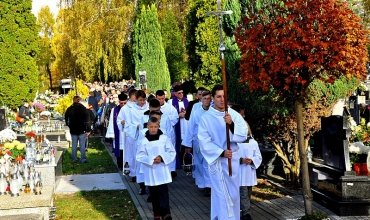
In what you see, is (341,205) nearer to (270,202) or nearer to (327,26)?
(270,202)

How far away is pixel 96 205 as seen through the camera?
37.9 feet

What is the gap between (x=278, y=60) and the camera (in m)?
8.33

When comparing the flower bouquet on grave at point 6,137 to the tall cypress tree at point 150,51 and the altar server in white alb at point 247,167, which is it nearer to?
the altar server in white alb at point 247,167

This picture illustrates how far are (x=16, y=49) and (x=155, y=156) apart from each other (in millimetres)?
15470

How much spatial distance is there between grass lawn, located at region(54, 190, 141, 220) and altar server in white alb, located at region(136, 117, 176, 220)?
77 cm

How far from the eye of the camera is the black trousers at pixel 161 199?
9.62m

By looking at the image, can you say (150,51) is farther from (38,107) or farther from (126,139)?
(126,139)

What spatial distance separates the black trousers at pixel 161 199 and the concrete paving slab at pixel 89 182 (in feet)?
12.1

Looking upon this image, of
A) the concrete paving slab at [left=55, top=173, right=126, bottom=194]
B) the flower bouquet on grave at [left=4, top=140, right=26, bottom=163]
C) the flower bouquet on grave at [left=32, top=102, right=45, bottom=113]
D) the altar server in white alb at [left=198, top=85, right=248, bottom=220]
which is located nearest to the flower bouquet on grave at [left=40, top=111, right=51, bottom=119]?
the flower bouquet on grave at [left=32, top=102, right=45, bottom=113]

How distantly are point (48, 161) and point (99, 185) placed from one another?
5.60 ft

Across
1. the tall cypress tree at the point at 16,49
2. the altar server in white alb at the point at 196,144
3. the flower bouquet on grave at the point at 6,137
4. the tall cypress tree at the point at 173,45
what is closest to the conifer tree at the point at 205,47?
the tall cypress tree at the point at 16,49

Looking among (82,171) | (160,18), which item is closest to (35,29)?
(82,171)

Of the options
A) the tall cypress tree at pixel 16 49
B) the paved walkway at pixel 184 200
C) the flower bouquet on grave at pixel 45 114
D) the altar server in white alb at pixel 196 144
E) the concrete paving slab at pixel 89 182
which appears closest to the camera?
the paved walkway at pixel 184 200

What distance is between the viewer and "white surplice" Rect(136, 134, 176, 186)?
9562mm
